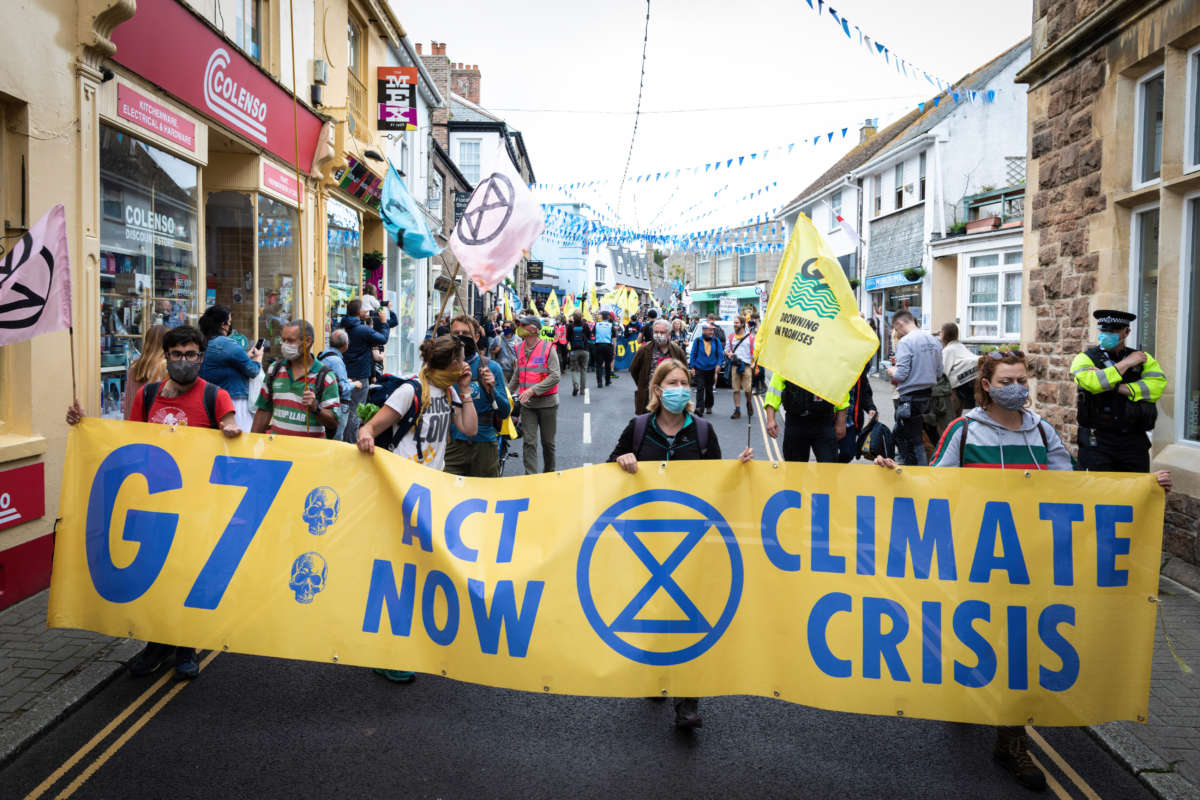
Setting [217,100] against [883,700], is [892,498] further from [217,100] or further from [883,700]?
[217,100]

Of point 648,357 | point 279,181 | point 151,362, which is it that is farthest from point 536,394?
point 279,181

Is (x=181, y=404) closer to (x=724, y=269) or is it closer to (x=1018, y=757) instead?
(x=1018, y=757)

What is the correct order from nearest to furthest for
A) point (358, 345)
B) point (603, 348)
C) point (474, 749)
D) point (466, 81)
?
point (474, 749), point (358, 345), point (603, 348), point (466, 81)

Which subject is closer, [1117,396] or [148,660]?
[148,660]

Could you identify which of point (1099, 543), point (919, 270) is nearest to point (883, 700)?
point (1099, 543)

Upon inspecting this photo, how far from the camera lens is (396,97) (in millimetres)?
19156

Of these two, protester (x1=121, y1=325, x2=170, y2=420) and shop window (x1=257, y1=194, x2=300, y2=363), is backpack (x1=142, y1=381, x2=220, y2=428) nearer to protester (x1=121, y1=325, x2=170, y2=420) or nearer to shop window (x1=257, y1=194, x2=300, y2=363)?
protester (x1=121, y1=325, x2=170, y2=420)

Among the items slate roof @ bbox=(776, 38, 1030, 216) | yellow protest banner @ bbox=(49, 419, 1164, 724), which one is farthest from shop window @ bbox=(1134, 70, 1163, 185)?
slate roof @ bbox=(776, 38, 1030, 216)

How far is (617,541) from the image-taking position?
4.25 metres

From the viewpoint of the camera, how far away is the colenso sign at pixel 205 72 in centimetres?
872

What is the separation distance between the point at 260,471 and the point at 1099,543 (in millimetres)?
4007

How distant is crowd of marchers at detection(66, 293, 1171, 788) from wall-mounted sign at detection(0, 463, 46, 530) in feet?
2.80

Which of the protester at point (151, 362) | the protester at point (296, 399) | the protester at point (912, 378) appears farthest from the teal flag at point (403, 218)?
the protester at point (912, 378)

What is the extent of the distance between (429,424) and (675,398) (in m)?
1.72
